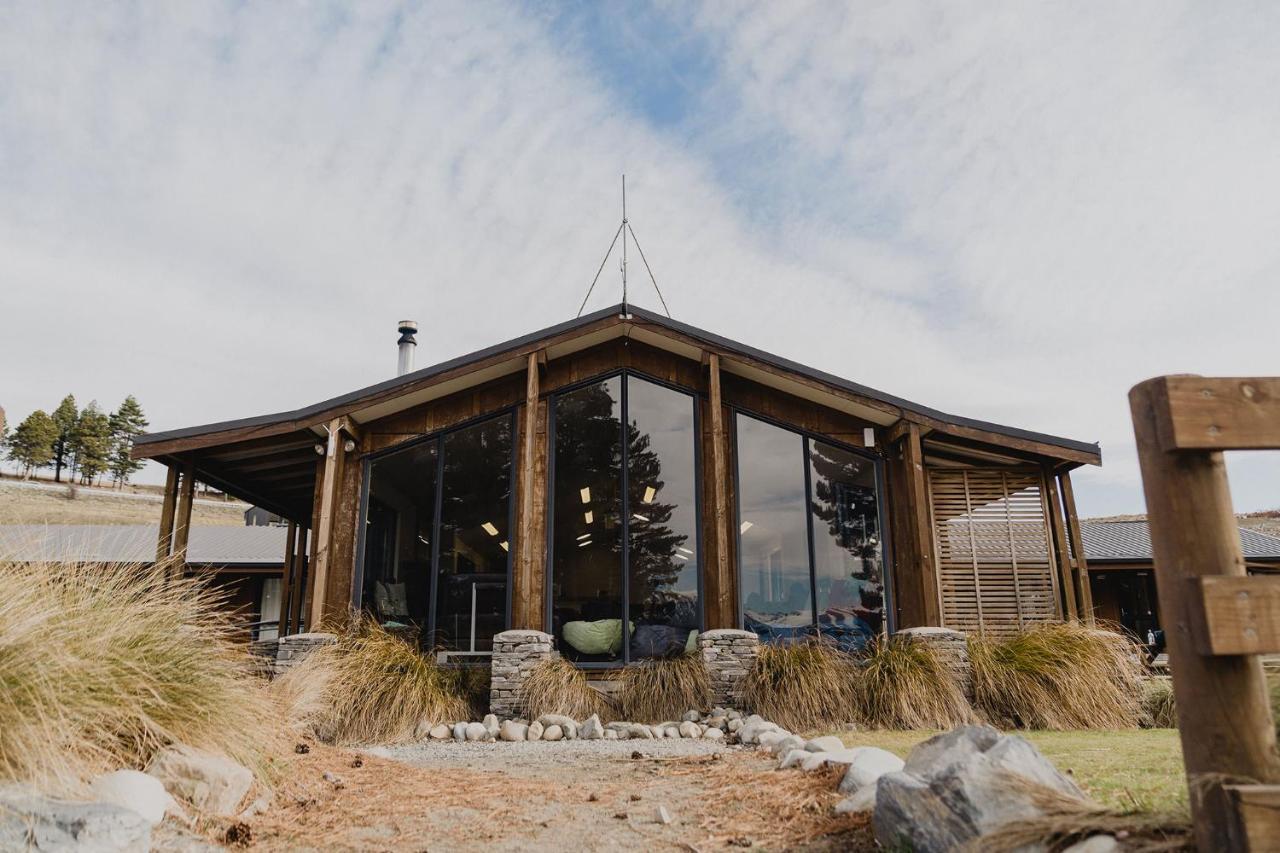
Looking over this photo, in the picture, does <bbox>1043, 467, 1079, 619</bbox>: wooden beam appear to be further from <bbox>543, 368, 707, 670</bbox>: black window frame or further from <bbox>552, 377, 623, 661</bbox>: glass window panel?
<bbox>552, 377, 623, 661</bbox>: glass window panel

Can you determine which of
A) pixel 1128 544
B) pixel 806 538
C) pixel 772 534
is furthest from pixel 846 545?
pixel 1128 544

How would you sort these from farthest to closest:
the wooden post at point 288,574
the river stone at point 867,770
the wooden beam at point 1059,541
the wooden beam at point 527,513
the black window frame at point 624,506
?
1. the wooden post at point 288,574
2. the wooden beam at point 1059,541
3. the black window frame at point 624,506
4. the wooden beam at point 527,513
5. the river stone at point 867,770

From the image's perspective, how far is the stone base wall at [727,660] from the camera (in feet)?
24.8

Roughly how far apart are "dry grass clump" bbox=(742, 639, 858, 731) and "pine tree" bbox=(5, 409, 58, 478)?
64.8 metres

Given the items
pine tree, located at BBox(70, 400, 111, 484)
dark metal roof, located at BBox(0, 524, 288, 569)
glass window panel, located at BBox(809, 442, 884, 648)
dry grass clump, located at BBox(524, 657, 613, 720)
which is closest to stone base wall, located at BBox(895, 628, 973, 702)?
glass window panel, located at BBox(809, 442, 884, 648)

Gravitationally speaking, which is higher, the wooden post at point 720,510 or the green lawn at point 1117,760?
the wooden post at point 720,510

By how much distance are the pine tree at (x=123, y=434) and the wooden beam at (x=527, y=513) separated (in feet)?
211

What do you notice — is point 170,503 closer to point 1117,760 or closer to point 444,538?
point 444,538

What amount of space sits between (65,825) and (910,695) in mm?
5985

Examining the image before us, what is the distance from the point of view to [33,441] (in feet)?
187

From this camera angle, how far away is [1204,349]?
17516 millimetres

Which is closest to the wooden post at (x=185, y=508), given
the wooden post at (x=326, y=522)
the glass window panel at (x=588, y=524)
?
the wooden post at (x=326, y=522)

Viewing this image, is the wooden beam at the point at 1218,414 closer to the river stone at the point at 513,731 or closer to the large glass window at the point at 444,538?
the river stone at the point at 513,731

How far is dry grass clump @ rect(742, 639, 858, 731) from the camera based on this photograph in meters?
6.96
